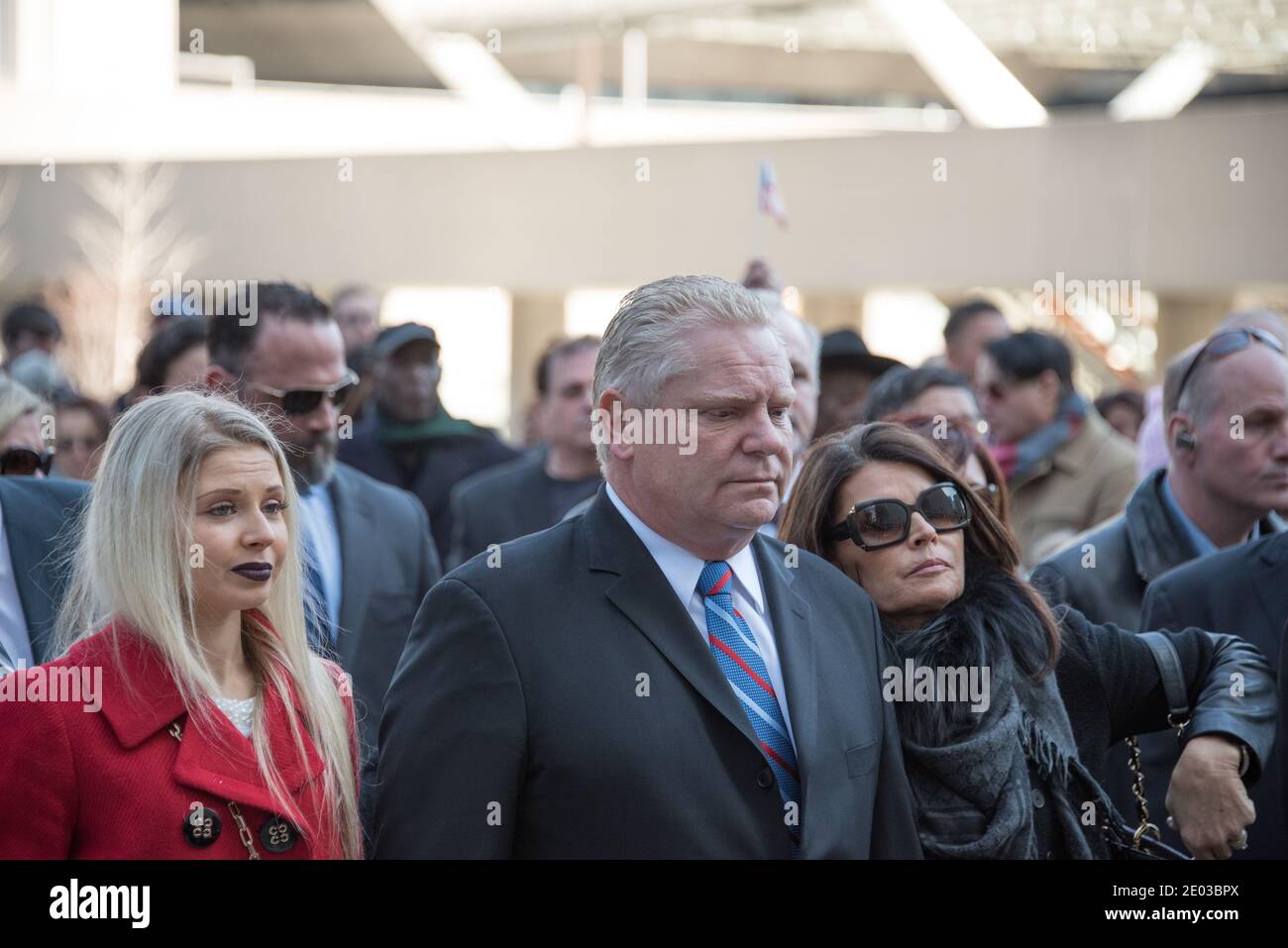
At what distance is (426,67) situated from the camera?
83.7ft

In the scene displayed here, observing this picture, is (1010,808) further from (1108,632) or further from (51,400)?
(51,400)

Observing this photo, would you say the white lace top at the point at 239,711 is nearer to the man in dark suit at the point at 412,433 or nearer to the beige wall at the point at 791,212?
the man in dark suit at the point at 412,433

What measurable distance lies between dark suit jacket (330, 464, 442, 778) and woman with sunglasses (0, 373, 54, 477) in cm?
86

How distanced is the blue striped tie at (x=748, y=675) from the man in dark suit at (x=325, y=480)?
6.13 feet

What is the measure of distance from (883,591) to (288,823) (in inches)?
52.7

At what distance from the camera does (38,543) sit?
12.6 feet

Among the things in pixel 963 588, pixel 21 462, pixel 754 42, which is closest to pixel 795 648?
pixel 963 588

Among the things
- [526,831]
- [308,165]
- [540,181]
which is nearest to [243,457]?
[526,831]

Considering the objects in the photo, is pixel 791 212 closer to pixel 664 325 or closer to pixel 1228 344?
pixel 1228 344

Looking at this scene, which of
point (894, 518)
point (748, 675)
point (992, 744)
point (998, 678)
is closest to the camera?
point (748, 675)

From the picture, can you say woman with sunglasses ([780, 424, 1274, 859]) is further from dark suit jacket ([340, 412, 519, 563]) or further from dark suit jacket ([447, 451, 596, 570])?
dark suit jacket ([340, 412, 519, 563])

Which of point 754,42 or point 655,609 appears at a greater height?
point 754,42

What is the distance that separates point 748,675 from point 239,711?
974 millimetres

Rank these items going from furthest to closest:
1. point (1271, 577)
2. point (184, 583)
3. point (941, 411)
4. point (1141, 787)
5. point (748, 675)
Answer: point (941, 411), point (1271, 577), point (1141, 787), point (184, 583), point (748, 675)
